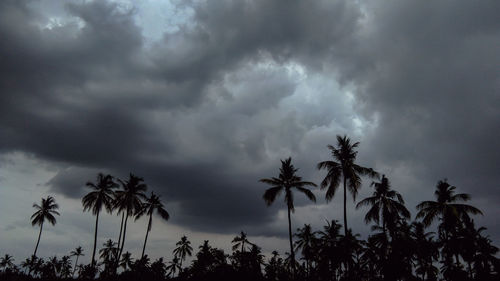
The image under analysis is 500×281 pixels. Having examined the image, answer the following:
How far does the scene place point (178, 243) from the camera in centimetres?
8500

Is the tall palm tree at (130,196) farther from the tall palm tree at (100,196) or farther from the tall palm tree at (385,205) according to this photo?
the tall palm tree at (385,205)

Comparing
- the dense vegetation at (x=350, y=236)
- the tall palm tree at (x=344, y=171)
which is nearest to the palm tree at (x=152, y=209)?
the dense vegetation at (x=350, y=236)

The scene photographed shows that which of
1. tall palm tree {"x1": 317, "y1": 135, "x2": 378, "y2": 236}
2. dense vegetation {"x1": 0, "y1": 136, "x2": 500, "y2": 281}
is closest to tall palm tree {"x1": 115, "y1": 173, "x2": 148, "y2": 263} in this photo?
dense vegetation {"x1": 0, "y1": 136, "x2": 500, "y2": 281}

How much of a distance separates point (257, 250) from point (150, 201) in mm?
31575

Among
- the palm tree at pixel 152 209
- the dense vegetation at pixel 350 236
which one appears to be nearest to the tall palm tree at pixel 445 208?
the dense vegetation at pixel 350 236

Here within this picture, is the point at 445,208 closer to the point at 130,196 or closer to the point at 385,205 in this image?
the point at 385,205

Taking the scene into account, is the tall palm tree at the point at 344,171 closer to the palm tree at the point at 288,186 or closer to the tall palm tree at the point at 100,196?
the palm tree at the point at 288,186

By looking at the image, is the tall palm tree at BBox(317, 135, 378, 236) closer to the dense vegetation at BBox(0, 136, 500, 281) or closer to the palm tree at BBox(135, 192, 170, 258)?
the dense vegetation at BBox(0, 136, 500, 281)

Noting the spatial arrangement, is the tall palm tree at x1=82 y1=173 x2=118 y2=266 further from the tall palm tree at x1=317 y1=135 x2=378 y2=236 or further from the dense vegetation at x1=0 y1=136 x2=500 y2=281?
the tall palm tree at x1=317 y1=135 x2=378 y2=236

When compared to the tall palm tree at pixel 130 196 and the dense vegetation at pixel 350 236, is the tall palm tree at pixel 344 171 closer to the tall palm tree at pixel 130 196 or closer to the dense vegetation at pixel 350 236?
the dense vegetation at pixel 350 236

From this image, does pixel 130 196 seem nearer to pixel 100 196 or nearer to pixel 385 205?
pixel 100 196

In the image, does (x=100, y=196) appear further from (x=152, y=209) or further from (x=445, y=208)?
(x=445, y=208)

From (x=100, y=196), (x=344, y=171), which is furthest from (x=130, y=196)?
(x=344, y=171)

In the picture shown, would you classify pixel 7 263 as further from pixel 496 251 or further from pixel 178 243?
pixel 496 251
